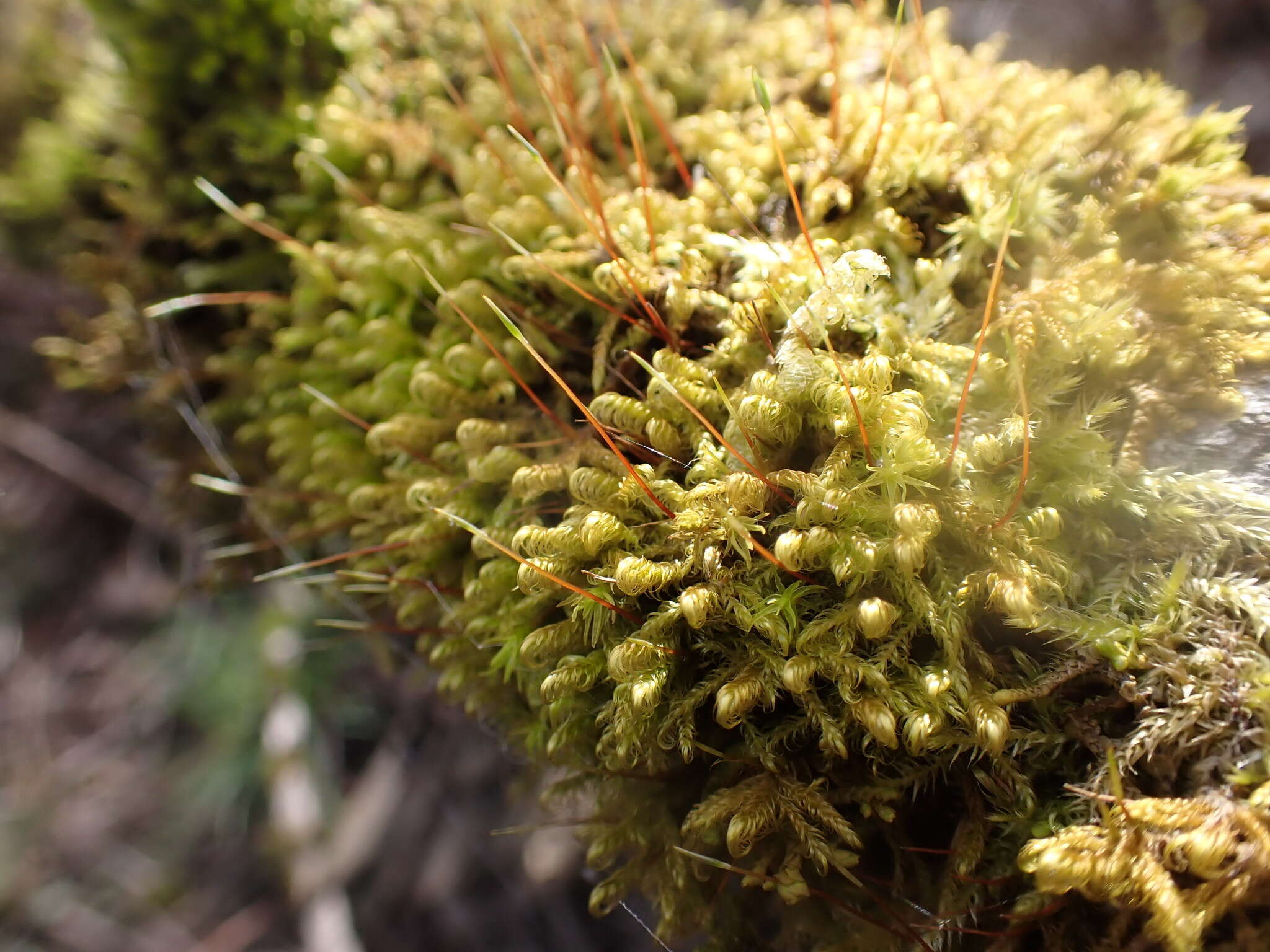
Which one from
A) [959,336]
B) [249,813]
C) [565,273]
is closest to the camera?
[959,336]

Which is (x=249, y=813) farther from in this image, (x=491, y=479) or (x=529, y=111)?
(x=529, y=111)

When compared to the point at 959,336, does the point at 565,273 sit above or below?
below

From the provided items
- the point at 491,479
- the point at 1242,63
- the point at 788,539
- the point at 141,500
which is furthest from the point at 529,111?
the point at 1242,63

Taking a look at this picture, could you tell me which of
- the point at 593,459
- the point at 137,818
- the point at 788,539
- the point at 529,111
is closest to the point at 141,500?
the point at 137,818

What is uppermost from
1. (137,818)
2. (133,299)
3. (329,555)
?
(133,299)

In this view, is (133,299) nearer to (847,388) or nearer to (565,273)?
(565,273)

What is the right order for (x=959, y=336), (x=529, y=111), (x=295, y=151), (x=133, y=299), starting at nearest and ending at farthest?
(x=959, y=336), (x=529, y=111), (x=295, y=151), (x=133, y=299)

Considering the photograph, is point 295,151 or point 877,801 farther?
point 295,151
